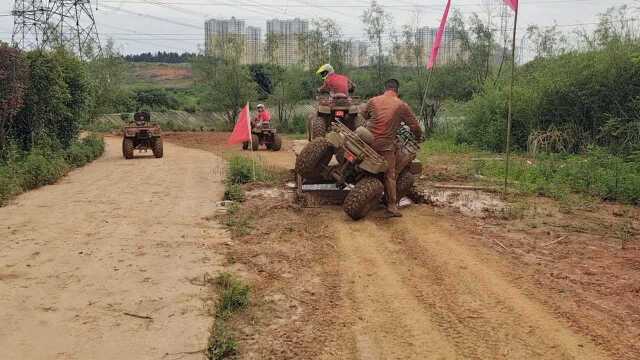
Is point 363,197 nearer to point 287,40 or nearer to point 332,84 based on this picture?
point 332,84

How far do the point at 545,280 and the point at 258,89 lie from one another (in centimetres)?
3302

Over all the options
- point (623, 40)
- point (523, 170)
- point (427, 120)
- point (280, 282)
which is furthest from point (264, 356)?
point (427, 120)

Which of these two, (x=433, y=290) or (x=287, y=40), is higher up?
(x=287, y=40)

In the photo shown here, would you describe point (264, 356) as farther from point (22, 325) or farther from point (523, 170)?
point (523, 170)

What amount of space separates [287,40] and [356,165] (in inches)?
1269

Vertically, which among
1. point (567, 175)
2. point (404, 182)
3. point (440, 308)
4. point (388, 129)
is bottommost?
point (440, 308)

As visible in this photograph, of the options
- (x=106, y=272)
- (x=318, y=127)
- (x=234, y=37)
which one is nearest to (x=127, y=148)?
(x=318, y=127)

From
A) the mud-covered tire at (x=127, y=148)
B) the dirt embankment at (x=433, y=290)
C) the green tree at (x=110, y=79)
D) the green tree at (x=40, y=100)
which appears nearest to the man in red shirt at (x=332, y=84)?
the dirt embankment at (x=433, y=290)

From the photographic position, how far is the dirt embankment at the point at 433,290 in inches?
170

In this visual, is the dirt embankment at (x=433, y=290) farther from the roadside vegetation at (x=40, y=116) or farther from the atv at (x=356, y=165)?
the roadside vegetation at (x=40, y=116)

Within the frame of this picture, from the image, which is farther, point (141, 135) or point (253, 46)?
point (253, 46)

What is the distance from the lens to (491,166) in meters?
13.5

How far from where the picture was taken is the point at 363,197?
809 cm

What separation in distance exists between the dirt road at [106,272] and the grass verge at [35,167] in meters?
0.40
